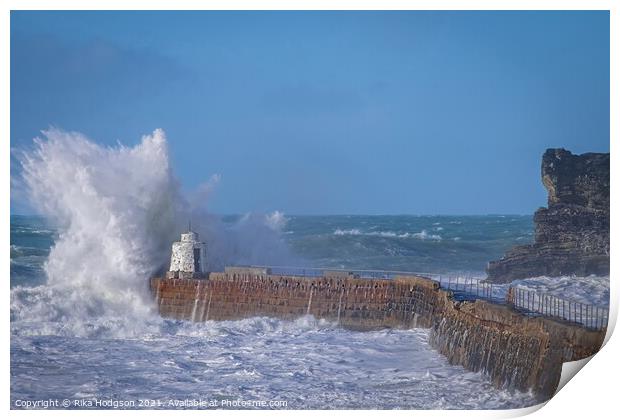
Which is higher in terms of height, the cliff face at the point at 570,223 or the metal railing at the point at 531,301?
the cliff face at the point at 570,223

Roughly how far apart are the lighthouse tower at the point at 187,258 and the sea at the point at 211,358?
2.40 ft

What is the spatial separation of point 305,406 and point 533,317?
2.96 meters

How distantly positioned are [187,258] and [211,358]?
11.5 ft

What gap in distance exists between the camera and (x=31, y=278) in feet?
64.1

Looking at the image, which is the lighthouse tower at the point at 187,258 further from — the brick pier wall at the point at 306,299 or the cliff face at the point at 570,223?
the cliff face at the point at 570,223

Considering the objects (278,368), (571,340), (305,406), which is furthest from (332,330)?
(571,340)

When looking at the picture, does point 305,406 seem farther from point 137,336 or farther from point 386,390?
point 137,336

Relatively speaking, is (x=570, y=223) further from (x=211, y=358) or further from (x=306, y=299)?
(x=211, y=358)

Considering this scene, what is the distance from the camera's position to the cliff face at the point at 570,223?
1958cm

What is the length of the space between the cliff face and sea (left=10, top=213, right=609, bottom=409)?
2.16ft

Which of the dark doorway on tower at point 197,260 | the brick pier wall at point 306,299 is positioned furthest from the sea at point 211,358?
the dark doorway on tower at point 197,260

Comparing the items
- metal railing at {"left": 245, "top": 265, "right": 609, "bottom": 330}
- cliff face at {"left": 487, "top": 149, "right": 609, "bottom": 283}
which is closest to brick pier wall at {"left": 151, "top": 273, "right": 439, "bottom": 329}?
metal railing at {"left": 245, "top": 265, "right": 609, "bottom": 330}

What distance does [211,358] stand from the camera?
15008 mm

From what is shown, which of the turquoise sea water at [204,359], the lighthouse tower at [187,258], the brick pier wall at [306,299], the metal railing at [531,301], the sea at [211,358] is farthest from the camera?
the lighthouse tower at [187,258]
